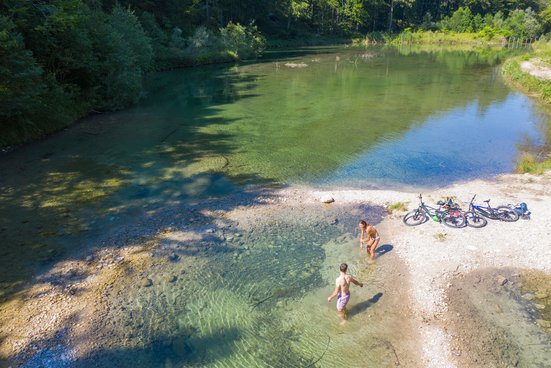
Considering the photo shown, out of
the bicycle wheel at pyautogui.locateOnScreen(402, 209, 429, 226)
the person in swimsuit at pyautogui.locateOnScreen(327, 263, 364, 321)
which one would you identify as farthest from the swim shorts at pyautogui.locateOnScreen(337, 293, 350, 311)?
the bicycle wheel at pyautogui.locateOnScreen(402, 209, 429, 226)

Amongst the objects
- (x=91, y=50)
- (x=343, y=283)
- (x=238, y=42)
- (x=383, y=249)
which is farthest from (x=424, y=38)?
(x=343, y=283)

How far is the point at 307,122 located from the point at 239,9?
76.2m

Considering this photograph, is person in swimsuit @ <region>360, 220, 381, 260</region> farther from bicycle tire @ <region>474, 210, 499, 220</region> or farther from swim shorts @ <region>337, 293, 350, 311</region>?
bicycle tire @ <region>474, 210, 499, 220</region>

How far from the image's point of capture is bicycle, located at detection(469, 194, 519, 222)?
1562 centimetres

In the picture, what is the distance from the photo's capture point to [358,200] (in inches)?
717

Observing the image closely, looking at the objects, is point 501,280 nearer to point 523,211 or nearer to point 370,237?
point 370,237

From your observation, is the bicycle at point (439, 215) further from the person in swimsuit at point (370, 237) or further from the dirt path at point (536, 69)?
the dirt path at point (536, 69)

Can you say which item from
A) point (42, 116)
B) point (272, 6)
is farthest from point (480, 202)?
point (272, 6)

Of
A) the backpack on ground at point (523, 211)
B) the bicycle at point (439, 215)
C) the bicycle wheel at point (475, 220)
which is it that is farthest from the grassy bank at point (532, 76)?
the bicycle at point (439, 215)

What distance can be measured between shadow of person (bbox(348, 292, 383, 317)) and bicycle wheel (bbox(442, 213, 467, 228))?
206 inches

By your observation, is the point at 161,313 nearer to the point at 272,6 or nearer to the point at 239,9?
the point at 239,9

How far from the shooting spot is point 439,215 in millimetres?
15719

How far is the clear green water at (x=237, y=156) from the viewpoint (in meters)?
13.8

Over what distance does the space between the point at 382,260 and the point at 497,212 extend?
5852 mm
